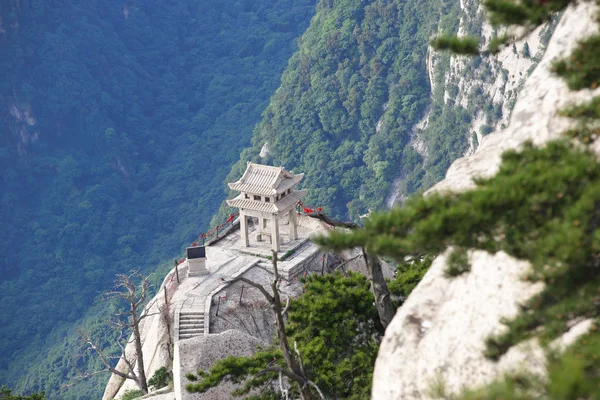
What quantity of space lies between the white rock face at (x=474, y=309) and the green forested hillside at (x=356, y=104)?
2614 inches

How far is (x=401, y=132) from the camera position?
277 feet

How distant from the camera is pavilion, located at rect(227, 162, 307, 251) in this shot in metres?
31.7

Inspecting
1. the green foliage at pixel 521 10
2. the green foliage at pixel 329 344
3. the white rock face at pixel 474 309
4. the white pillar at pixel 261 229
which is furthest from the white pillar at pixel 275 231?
the green foliage at pixel 521 10

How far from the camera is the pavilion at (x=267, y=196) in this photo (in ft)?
104

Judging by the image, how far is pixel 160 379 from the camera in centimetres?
2630

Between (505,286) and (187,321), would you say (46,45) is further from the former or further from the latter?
(505,286)

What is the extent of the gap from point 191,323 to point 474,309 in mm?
18523

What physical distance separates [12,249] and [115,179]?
15241 mm

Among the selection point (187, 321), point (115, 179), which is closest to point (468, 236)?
point (187, 321)

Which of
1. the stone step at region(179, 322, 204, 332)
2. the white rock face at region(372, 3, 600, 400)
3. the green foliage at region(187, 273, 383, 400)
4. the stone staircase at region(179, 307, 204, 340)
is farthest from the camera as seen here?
the stone step at region(179, 322, 204, 332)

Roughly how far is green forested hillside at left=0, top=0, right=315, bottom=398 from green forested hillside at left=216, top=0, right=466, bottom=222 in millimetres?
12648

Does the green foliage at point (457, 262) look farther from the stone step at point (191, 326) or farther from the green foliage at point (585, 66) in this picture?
the stone step at point (191, 326)

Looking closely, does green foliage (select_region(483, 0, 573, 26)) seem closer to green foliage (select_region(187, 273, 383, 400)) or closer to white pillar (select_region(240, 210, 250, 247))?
green foliage (select_region(187, 273, 383, 400))

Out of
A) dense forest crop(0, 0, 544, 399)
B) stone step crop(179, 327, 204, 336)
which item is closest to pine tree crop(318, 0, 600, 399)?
stone step crop(179, 327, 204, 336)
